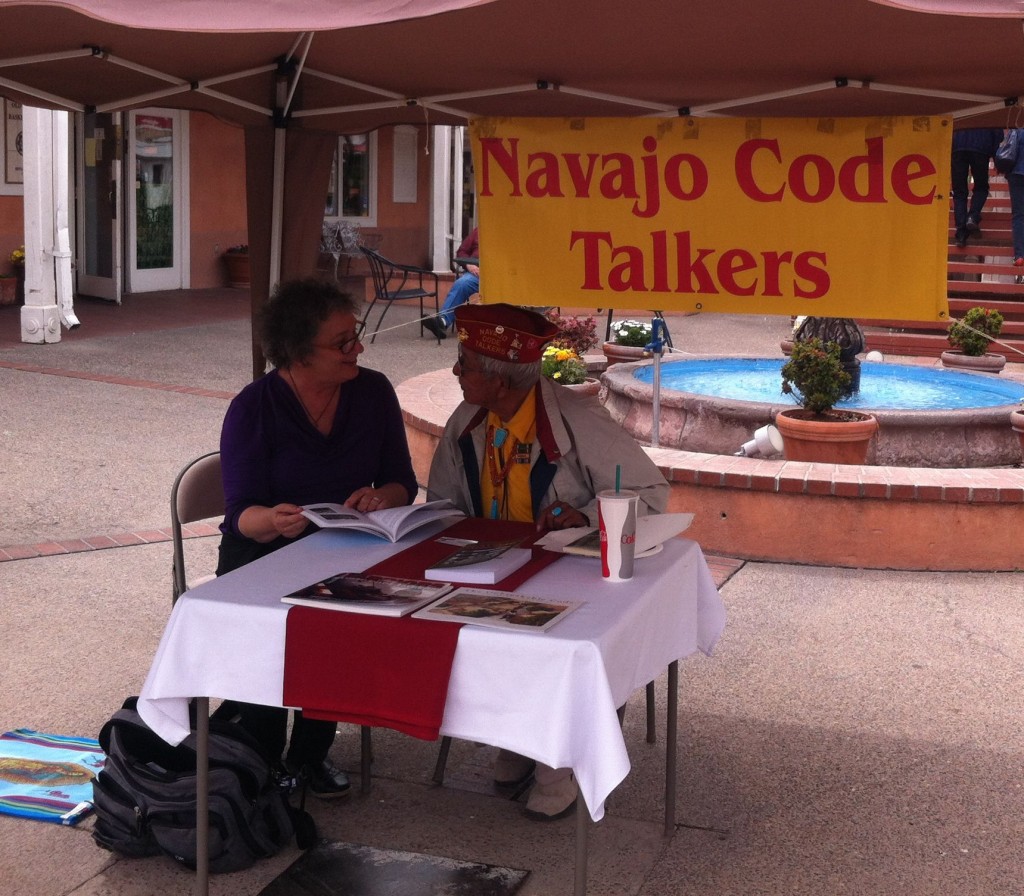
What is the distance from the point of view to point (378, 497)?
12.4 feet

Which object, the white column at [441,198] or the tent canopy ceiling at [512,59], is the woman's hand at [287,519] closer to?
the tent canopy ceiling at [512,59]

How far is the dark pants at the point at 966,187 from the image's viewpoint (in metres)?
15.5

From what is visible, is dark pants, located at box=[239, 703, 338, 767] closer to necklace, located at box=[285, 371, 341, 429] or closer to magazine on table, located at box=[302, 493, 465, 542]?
magazine on table, located at box=[302, 493, 465, 542]

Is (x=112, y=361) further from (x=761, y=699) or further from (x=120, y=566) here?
A: (x=761, y=699)

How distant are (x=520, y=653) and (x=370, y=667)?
0.34 metres

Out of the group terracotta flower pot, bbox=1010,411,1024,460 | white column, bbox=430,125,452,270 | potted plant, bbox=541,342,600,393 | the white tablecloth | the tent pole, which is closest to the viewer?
the white tablecloth

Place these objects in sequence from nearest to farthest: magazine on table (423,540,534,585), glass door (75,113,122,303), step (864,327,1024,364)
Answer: magazine on table (423,540,534,585) → step (864,327,1024,364) → glass door (75,113,122,303)

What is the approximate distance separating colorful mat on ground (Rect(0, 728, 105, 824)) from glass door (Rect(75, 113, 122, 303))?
43.8ft

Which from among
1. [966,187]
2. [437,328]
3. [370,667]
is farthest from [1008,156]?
[370,667]

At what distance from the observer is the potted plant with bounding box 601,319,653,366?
433 inches

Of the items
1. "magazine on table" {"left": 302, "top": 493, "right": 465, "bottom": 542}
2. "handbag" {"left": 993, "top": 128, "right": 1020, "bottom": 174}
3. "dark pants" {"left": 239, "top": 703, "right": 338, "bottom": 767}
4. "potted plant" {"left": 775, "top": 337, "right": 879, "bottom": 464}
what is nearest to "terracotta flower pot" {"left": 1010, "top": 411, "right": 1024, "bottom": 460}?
"potted plant" {"left": 775, "top": 337, "right": 879, "bottom": 464}

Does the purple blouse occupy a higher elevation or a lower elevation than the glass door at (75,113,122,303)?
lower

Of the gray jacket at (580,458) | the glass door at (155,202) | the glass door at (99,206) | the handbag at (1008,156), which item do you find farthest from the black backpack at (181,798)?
the glass door at (155,202)

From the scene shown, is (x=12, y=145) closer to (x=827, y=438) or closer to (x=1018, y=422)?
(x=827, y=438)
